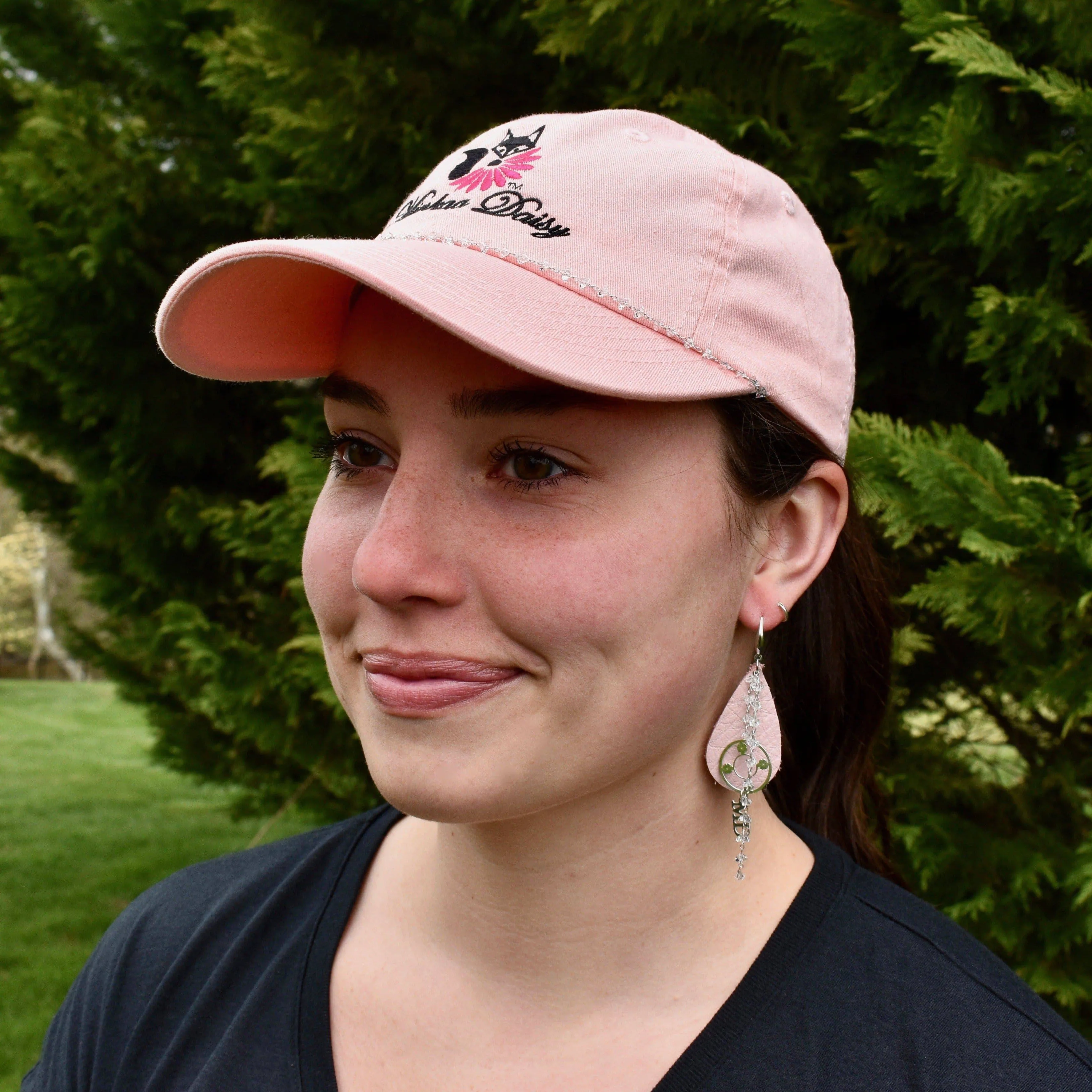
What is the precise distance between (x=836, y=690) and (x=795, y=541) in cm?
47

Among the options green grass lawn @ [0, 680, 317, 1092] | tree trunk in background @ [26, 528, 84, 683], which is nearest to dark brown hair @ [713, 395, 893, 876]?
green grass lawn @ [0, 680, 317, 1092]

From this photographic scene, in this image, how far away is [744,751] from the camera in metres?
1.52

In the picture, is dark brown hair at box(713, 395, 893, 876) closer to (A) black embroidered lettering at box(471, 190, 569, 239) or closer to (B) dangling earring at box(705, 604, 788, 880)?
(B) dangling earring at box(705, 604, 788, 880)

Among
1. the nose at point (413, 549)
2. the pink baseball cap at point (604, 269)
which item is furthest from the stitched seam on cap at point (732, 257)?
the nose at point (413, 549)

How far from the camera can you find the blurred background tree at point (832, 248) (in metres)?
2.14

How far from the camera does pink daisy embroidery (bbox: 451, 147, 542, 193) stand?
1.34m

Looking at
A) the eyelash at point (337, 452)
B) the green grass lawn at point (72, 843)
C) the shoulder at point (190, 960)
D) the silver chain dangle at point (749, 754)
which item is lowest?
the green grass lawn at point (72, 843)

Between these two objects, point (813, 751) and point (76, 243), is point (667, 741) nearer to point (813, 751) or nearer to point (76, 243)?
point (813, 751)

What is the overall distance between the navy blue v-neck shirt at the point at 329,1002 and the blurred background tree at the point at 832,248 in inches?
32.6

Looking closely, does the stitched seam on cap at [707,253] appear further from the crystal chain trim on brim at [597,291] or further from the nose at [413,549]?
the nose at [413,549]

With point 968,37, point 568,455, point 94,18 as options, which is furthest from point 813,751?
point 94,18

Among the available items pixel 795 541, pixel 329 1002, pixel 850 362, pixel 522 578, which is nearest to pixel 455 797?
pixel 522 578

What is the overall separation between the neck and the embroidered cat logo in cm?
81

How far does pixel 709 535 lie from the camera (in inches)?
53.0
